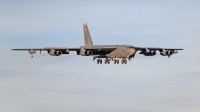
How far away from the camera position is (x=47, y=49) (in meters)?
124

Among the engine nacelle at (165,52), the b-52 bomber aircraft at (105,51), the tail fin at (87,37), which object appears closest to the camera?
the b-52 bomber aircraft at (105,51)

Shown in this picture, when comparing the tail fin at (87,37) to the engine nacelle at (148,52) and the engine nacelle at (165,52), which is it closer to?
the engine nacelle at (148,52)

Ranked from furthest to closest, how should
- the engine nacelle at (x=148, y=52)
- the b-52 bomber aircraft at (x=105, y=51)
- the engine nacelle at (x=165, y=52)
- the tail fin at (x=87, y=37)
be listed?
1. the tail fin at (x=87, y=37)
2. the engine nacelle at (x=165, y=52)
3. the engine nacelle at (x=148, y=52)
4. the b-52 bomber aircraft at (x=105, y=51)

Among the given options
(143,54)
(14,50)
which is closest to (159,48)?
(143,54)

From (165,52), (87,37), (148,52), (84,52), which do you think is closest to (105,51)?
(84,52)

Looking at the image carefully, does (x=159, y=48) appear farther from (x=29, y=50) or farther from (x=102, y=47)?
(x=29, y=50)

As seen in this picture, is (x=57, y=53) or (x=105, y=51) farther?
(x=105, y=51)

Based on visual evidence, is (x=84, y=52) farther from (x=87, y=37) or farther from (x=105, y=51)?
(x=87, y=37)

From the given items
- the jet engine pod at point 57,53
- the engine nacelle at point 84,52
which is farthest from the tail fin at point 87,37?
the jet engine pod at point 57,53

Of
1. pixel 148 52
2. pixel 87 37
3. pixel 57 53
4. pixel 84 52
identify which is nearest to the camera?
pixel 84 52

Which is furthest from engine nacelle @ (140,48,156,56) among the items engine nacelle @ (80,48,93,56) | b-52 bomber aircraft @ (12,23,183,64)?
engine nacelle @ (80,48,93,56)

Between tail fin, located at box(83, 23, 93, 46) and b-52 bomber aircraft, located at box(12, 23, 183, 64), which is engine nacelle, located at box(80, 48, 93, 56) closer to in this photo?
b-52 bomber aircraft, located at box(12, 23, 183, 64)

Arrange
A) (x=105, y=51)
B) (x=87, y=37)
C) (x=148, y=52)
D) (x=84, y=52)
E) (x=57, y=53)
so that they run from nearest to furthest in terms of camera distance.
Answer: (x=84, y=52)
(x=57, y=53)
(x=105, y=51)
(x=148, y=52)
(x=87, y=37)

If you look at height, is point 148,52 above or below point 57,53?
above
